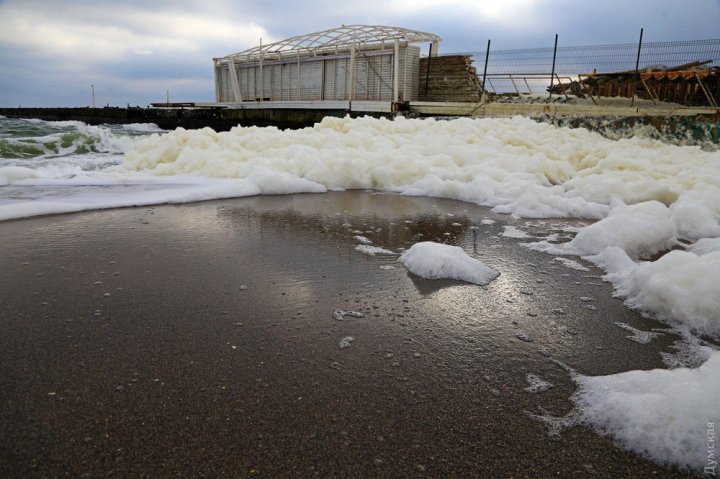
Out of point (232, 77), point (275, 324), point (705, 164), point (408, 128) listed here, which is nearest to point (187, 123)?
point (232, 77)

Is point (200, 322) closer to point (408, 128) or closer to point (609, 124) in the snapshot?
point (408, 128)

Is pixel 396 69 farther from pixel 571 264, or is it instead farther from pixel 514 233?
pixel 571 264

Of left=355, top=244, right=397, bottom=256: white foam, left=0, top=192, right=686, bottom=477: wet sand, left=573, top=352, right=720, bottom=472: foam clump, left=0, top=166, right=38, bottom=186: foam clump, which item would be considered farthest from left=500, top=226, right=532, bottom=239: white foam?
left=0, top=166, right=38, bottom=186: foam clump

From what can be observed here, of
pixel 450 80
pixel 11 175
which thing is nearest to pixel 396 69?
pixel 450 80

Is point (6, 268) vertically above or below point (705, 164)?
below

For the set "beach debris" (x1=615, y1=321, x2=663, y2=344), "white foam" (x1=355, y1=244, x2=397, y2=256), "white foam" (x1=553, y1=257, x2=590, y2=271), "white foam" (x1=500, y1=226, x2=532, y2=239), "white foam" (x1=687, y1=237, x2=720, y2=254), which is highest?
"white foam" (x1=687, y1=237, x2=720, y2=254)

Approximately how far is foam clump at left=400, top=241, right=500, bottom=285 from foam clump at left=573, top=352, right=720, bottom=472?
0.92 m

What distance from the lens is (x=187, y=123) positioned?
2109 cm

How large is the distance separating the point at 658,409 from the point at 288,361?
1.06 metres

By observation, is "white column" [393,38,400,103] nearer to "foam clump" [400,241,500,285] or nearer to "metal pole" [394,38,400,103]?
"metal pole" [394,38,400,103]

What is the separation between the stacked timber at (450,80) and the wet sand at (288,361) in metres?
14.9

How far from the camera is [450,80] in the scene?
16.6 metres

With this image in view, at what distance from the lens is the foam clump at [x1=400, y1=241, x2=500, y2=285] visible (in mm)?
2293

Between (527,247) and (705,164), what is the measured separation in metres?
4.29
